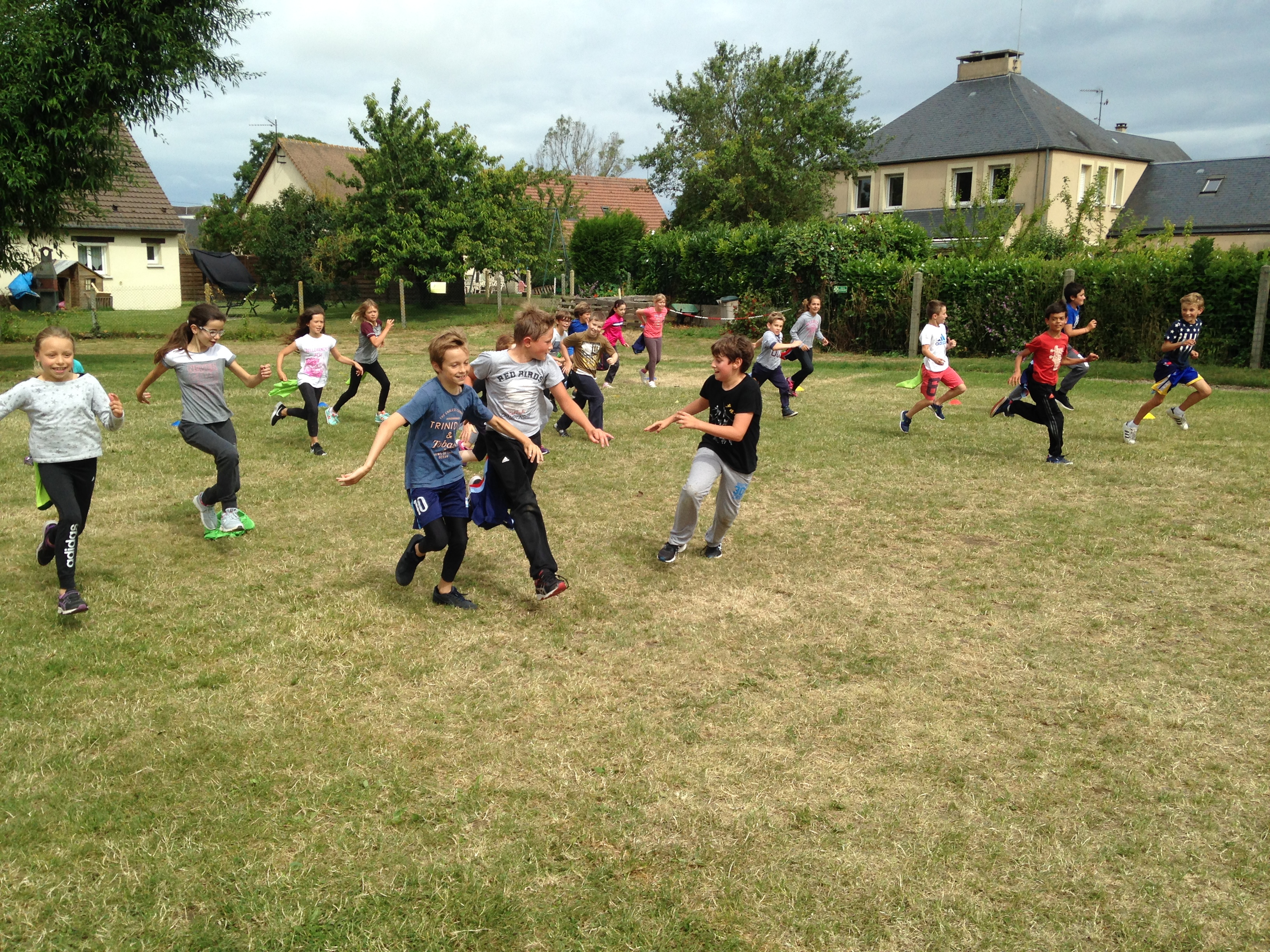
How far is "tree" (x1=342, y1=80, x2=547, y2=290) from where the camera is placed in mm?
30953

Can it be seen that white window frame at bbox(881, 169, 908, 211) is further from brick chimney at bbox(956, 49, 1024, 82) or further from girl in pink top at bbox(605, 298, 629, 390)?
girl in pink top at bbox(605, 298, 629, 390)

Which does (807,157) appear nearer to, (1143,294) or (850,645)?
(1143,294)

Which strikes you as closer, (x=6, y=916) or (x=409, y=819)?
(x=6, y=916)

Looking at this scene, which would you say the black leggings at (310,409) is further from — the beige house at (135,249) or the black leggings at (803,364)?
the beige house at (135,249)

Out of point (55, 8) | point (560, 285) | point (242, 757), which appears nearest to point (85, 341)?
point (55, 8)

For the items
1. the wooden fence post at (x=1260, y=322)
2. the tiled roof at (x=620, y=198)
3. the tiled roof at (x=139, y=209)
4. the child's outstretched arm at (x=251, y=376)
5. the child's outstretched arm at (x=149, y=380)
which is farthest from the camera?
the tiled roof at (x=620, y=198)

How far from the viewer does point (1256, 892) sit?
11.6 ft

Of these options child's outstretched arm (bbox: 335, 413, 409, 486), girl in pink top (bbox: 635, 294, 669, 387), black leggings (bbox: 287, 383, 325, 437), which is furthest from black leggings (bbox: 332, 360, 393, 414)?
child's outstretched arm (bbox: 335, 413, 409, 486)

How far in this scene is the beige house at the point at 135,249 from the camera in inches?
1576

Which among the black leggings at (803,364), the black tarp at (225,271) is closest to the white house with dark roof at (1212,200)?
the black leggings at (803,364)

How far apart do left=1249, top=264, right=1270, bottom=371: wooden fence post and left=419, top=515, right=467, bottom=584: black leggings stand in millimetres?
17875

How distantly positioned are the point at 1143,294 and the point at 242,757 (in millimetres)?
20402

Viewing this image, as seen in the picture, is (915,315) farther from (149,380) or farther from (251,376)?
(149,380)

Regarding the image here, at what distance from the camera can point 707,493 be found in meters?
7.12
